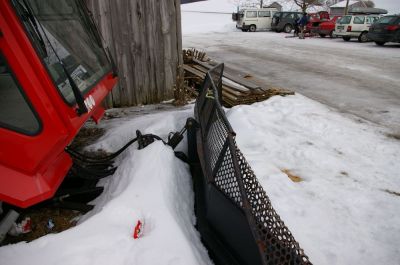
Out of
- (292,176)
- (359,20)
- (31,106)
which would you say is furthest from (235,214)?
(359,20)

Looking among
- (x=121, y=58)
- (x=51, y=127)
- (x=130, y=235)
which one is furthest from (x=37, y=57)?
(x=121, y=58)

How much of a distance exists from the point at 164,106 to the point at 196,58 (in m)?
3.87

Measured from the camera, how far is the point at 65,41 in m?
3.08

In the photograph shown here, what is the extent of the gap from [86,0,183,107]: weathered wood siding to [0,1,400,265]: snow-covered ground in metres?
1.08

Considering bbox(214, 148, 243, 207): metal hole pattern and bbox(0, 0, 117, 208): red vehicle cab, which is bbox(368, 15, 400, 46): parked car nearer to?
bbox(214, 148, 243, 207): metal hole pattern

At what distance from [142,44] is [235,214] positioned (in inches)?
196

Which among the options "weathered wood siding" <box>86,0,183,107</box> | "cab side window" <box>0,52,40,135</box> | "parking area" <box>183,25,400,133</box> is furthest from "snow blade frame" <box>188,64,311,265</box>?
"parking area" <box>183,25,400,133</box>

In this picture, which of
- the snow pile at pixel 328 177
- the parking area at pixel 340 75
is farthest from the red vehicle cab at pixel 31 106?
the parking area at pixel 340 75

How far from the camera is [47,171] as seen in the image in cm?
261

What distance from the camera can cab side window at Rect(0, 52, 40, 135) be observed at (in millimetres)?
2375

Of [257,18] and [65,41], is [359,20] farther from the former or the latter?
[65,41]

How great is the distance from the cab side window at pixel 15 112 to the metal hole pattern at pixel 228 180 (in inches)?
56.0

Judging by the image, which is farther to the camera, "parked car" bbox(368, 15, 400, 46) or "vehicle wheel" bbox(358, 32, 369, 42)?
"vehicle wheel" bbox(358, 32, 369, 42)

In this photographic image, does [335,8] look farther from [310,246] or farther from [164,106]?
[310,246]
